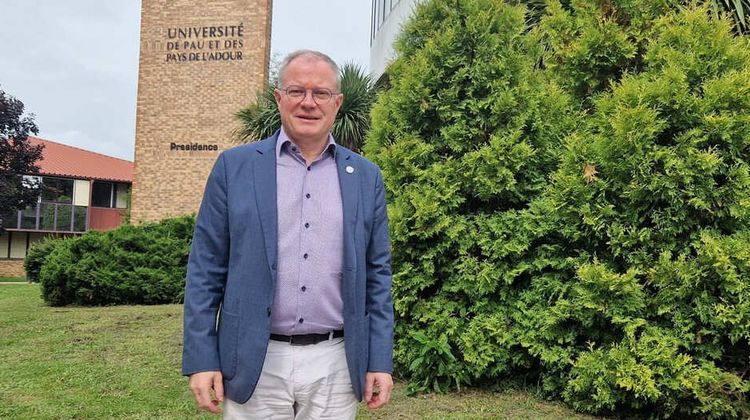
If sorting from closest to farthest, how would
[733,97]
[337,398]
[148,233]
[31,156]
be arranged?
[337,398] → [733,97] → [148,233] → [31,156]

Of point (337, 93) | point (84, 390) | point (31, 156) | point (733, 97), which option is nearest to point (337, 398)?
point (337, 93)

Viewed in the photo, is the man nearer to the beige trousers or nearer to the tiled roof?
the beige trousers

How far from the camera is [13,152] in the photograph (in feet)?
67.4

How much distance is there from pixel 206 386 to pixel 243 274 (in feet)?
1.25

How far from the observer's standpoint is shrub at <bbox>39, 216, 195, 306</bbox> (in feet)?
36.0

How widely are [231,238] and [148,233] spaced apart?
34.8 ft

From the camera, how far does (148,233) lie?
1178cm

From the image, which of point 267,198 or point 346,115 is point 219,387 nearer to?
point 267,198

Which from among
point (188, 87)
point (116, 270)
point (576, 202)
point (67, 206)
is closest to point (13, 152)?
point (188, 87)

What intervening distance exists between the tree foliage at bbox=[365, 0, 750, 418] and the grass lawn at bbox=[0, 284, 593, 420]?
280mm

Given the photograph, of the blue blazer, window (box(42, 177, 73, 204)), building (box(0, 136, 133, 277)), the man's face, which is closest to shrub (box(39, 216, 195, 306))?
the blue blazer

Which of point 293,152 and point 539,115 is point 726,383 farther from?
point 293,152

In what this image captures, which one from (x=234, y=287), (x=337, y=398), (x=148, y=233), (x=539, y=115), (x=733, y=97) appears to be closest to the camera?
(x=234, y=287)

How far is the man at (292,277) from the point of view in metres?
1.95
